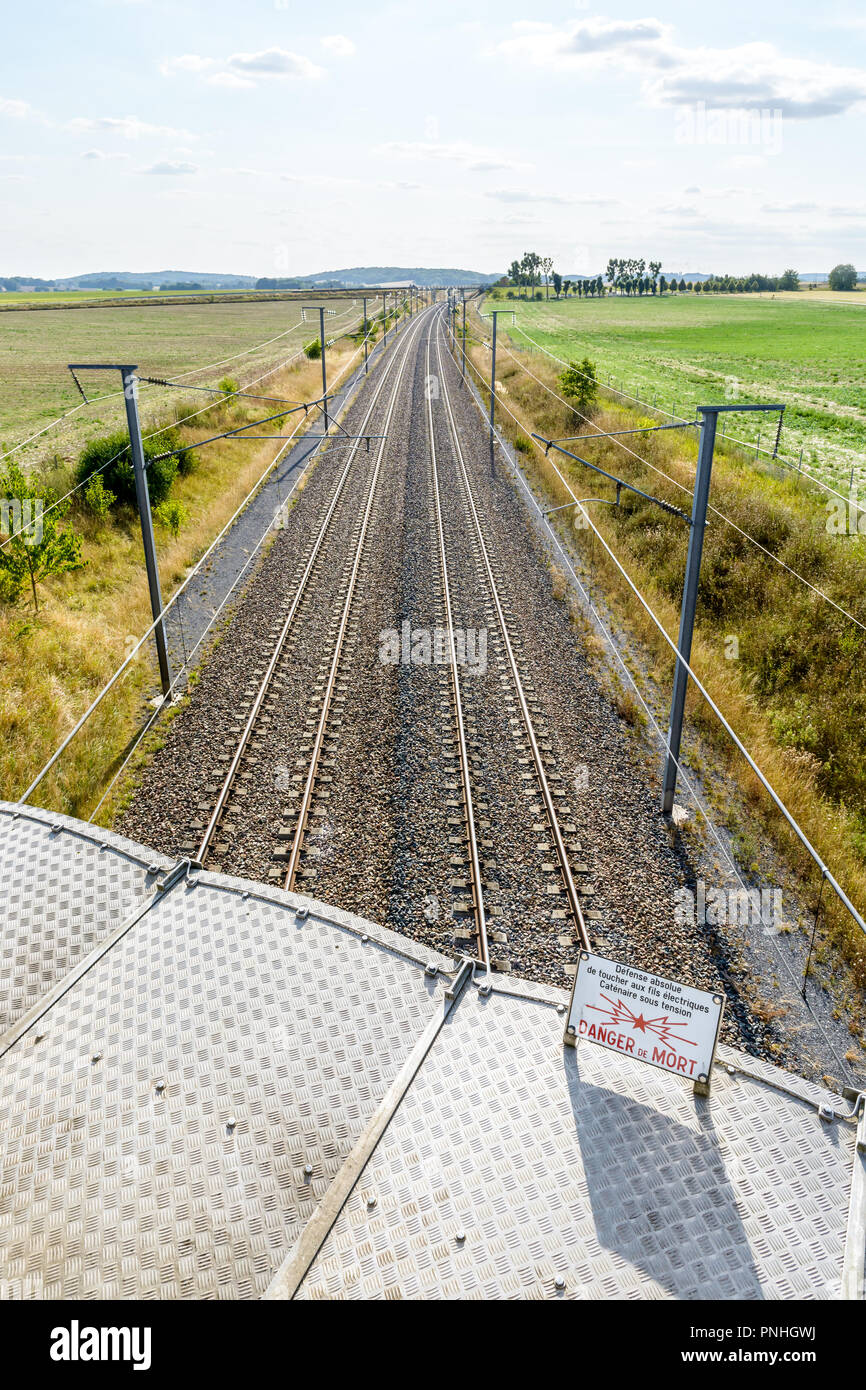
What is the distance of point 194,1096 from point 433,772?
890 centimetres

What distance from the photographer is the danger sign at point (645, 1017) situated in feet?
15.7

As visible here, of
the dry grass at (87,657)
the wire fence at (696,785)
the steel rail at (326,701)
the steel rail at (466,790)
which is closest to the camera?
the wire fence at (696,785)

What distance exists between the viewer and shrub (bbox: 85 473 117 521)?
72.7 feet

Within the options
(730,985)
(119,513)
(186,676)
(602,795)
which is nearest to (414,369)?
(119,513)

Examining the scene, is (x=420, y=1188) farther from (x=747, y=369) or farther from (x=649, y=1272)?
(x=747, y=369)

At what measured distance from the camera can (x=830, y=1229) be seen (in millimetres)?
3871

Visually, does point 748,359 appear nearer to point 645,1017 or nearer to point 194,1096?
point 645,1017

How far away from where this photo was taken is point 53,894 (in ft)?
19.3

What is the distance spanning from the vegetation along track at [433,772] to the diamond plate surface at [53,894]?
427 cm

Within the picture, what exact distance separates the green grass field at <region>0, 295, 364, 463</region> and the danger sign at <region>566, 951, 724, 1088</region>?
54.0 feet

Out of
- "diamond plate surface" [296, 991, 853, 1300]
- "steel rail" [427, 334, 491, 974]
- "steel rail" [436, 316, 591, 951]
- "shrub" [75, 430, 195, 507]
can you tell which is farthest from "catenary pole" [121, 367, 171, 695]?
"diamond plate surface" [296, 991, 853, 1300]

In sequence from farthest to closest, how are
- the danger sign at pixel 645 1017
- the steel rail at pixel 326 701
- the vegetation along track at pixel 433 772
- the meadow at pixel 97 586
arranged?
the meadow at pixel 97 586 < the steel rail at pixel 326 701 < the vegetation along track at pixel 433 772 < the danger sign at pixel 645 1017

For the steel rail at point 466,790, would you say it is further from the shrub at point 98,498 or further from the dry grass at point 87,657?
the shrub at point 98,498

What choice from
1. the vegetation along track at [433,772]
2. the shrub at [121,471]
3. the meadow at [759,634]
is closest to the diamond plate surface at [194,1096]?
the vegetation along track at [433,772]
